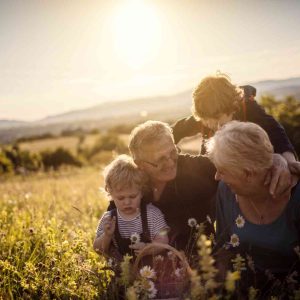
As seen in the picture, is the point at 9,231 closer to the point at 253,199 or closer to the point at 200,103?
the point at 200,103

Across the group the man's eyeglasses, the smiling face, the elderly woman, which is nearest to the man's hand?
the elderly woman

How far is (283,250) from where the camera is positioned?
3.29 meters

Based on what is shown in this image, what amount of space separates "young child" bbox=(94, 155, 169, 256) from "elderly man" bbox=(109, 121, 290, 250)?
0.31 ft

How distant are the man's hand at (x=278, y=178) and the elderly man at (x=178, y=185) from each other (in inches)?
39.5

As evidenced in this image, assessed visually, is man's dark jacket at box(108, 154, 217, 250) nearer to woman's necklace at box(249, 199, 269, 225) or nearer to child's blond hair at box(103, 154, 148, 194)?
child's blond hair at box(103, 154, 148, 194)

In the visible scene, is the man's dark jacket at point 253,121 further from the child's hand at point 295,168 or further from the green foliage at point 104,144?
the green foliage at point 104,144

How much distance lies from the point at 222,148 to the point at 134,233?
126 centimetres

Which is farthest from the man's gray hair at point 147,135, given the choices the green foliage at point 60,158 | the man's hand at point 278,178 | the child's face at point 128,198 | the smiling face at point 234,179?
the green foliage at point 60,158

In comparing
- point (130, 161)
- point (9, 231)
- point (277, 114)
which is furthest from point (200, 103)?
point (277, 114)

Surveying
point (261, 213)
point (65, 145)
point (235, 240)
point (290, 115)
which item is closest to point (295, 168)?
point (261, 213)

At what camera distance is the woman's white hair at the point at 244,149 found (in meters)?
2.96

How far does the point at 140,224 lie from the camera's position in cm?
398

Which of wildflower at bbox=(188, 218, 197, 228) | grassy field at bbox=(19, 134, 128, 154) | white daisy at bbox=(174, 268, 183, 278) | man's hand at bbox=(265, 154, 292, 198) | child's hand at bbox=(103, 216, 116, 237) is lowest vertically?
grassy field at bbox=(19, 134, 128, 154)

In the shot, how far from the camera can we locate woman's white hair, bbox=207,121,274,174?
296 centimetres
